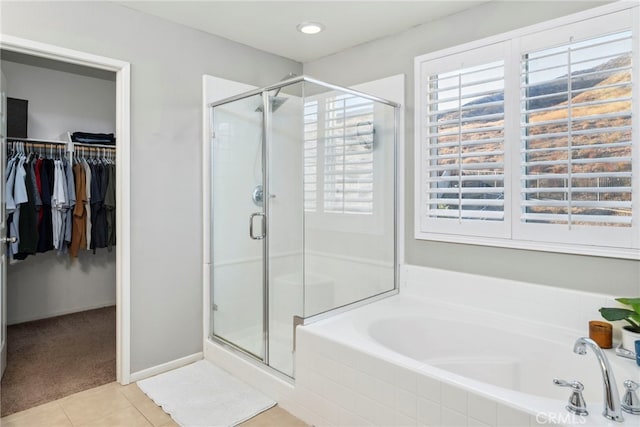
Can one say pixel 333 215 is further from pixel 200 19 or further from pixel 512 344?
pixel 200 19

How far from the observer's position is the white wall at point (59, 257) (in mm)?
3830

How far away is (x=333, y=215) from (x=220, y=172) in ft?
3.13

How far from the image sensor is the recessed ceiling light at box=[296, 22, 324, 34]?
2.80 metres

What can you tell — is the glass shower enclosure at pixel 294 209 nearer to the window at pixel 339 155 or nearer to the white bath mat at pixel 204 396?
the window at pixel 339 155

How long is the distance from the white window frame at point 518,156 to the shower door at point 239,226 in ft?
3.79

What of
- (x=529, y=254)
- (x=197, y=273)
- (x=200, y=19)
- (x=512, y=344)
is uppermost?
(x=200, y=19)

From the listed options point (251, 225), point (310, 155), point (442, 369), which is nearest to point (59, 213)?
point (251, 225)

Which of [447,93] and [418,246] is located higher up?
[447,93]

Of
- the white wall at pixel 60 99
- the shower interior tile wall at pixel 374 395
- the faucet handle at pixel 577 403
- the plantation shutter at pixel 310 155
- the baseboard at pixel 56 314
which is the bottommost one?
the baseboard at pixel 56 314

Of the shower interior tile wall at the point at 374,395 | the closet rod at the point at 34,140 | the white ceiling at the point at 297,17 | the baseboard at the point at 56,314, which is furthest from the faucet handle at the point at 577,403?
the baseboard at the point at 56,314

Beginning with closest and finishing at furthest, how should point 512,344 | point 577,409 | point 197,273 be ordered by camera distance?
1. point 577,409
2. point 512,344
3. point 197,273

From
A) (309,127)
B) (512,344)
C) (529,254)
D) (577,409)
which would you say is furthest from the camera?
(309,127)

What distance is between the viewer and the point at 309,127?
2.52 metres

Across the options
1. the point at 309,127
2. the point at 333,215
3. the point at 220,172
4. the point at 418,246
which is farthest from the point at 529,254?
the point at 220,172
